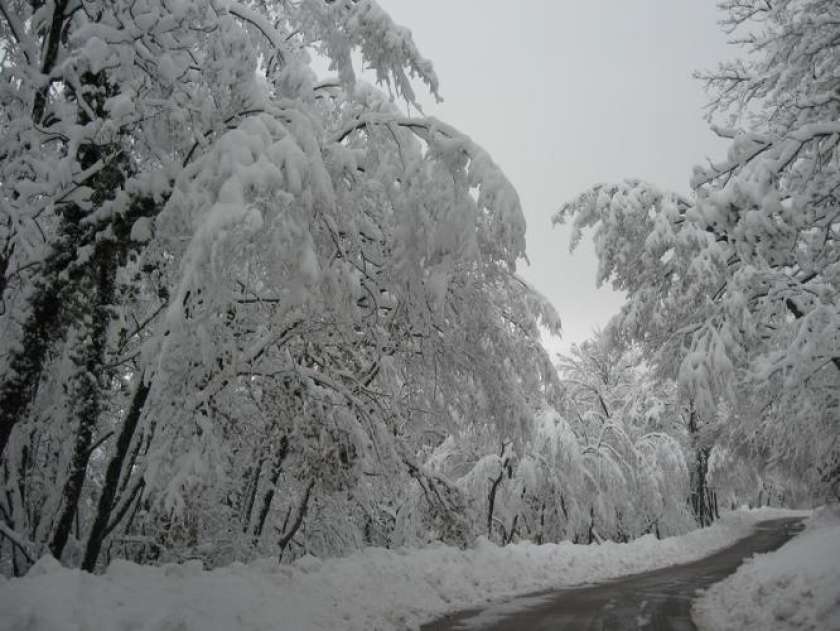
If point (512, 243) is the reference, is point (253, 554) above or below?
below

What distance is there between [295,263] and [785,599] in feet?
24.7

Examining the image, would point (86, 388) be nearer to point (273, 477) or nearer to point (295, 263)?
point (273, 477)

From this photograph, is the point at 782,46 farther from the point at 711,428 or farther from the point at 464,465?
the point at 464,465

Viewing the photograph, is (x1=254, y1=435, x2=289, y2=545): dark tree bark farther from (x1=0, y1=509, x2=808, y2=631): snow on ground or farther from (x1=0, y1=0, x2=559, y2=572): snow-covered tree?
(x1=0, y1=509, x2=808, y2=631): snow on ground

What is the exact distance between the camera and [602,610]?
30.9ft

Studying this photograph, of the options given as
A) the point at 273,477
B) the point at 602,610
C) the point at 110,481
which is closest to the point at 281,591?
the point at 110,481

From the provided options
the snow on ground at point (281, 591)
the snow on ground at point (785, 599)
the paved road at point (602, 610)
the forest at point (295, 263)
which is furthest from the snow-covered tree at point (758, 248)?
the snow on ground at point (281, 591)

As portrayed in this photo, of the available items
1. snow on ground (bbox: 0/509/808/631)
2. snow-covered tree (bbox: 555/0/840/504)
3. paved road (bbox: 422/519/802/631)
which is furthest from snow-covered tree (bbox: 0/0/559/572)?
snow-covered tree (bbox: 555/0/840/504)

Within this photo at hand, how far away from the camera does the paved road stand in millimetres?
8016

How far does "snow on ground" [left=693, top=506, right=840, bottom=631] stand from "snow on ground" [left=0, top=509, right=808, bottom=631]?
3516mm

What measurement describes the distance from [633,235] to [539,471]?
35.1 ft

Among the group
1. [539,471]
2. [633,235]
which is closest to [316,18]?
[633,235]

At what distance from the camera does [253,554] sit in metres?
9.57

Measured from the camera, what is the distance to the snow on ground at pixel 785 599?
667 cm
